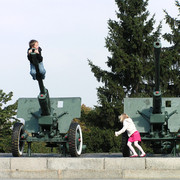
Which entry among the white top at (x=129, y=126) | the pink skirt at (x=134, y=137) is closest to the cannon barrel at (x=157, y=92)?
the white top at (x=129, y=126)

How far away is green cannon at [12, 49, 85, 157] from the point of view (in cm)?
1076

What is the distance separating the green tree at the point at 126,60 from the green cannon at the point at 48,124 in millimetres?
11875

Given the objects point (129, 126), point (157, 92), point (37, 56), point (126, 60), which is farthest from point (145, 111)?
point (126, 60)

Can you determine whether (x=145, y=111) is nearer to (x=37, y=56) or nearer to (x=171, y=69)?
(x=37, y=56)

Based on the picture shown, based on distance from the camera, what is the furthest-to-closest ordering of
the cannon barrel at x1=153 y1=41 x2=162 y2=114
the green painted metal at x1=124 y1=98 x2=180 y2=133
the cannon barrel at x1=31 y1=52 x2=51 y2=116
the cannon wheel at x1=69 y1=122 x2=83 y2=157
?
the green painted metal at x1=124 y1=98 x2=180 y2=133 → the cannon wheel at x1=69 y1=122 x2=83 y2=157 → the cannon barrel at x1=31 y1=52 x2=51 y2=116 → the cannon barrel at x1=153 y1=41 x2=162 y2=114

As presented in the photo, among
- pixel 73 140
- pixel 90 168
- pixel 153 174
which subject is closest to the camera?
pixel 153 174

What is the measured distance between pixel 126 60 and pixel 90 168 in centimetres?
1667

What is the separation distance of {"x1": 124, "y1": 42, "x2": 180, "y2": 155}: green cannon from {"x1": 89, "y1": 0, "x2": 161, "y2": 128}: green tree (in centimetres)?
1151

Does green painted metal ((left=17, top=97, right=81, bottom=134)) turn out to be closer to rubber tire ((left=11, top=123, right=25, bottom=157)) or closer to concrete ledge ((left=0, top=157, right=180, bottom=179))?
rubber tire ((left=11, top=123, right=25, bottom=157))

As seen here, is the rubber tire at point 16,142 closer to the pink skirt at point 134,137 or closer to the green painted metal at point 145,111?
the pink skirt at point 134,137

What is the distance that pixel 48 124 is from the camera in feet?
36.8

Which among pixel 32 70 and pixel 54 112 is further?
pixel 54 112

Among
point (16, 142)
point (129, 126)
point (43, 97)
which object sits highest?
point (43, 97)

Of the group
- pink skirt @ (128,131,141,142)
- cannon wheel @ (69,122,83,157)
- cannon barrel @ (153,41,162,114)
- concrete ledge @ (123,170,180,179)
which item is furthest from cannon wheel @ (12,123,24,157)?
cannon barrel @ (153,41,162,114)
